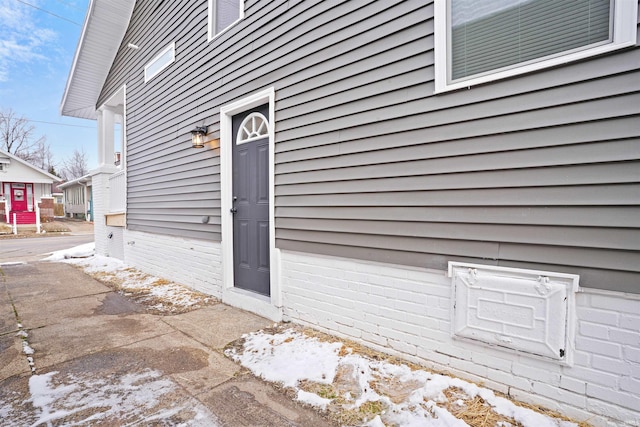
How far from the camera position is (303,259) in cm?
310

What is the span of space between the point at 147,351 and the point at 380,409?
6.41 ft

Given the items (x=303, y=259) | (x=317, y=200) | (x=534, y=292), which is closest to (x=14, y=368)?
(x=303, y=259)

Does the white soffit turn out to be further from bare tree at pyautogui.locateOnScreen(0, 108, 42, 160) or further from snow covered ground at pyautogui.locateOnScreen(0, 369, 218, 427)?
bare tree at pyautogui.locateOnScreen(0, 108, 42, 160)

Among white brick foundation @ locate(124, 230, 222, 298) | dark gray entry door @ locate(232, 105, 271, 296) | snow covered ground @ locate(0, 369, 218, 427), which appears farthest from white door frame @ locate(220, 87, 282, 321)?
snow covered ground @ locate(0, 369, 218, 427)

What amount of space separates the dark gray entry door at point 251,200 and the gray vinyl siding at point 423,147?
34cm

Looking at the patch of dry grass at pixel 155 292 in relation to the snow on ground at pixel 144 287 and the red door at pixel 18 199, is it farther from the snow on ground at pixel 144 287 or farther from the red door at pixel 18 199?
the red door at pixel 18 199

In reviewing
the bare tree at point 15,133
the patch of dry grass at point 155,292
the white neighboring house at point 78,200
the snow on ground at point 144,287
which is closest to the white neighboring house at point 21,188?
the white neighboring house at point 78,200

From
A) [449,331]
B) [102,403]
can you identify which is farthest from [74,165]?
[449,331]

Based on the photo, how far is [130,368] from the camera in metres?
2.37

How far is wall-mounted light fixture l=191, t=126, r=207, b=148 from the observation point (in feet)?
14.1

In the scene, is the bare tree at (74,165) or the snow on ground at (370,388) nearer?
the snow on ground at (370,388)

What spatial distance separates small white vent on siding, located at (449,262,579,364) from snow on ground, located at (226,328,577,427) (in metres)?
0.33

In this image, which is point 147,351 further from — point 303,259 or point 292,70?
point 292,70

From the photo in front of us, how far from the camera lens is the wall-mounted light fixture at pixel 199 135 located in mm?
4305
